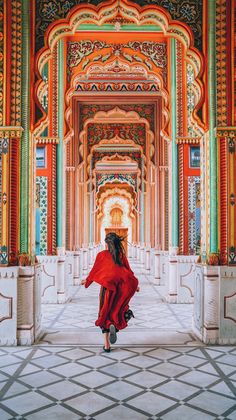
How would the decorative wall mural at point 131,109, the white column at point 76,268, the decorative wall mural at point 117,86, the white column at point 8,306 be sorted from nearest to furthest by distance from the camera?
the white column at point 8,306, the decorative wall mural at point 117,86, the white column at point 76,268, the decorative wall mural at point 131,109

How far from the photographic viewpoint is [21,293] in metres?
5.95

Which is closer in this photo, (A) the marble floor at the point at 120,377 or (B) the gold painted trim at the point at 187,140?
(A) the marble floor at the point at 120,377

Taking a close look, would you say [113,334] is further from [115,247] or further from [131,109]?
[131,109]

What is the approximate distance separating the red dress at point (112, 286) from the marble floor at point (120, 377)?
1.32 feet

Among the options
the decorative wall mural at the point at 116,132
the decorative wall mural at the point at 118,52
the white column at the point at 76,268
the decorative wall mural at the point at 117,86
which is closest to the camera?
the decorative wall mural at the point at 118,52

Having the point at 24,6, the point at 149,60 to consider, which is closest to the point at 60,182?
the point at 149,60

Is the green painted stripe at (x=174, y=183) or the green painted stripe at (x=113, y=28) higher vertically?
the green painted stripe at (x=113, y=28)

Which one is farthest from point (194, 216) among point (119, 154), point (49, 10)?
point (119, 154)

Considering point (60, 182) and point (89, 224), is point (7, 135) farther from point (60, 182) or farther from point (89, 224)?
point (89, 224)

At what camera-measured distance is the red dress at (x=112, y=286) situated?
5.55 m

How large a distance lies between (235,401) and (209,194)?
2.93 meters

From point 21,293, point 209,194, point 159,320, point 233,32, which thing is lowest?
point 159,320

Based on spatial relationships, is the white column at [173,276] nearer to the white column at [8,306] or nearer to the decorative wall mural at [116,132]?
the white column at [8,306]

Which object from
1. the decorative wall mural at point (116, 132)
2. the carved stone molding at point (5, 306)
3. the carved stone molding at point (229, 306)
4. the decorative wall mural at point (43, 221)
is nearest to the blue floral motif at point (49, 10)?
the carved stone molding at point (5, 306)
